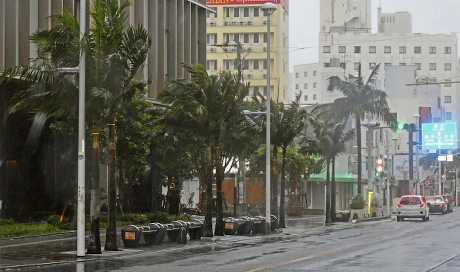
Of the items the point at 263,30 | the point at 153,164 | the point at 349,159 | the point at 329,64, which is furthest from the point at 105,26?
the point at 329,64

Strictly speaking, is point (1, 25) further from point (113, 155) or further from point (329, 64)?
point (329, 64)

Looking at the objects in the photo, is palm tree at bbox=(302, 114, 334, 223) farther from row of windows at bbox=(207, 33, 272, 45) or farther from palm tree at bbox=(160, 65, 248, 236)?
row of windows at bbox=(207, 33, 272, 45)

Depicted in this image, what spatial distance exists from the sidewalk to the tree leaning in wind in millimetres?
1536

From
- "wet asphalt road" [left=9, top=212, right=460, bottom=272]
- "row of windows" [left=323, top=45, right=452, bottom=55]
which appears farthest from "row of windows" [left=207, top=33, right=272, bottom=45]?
"wet asphalt road" [left=9, top=212, right=460, bottom=272]

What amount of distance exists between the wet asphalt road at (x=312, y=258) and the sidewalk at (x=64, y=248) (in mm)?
681

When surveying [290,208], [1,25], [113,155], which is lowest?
[290,208]

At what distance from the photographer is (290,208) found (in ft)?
194

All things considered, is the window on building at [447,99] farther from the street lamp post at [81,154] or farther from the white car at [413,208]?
the street lamp post at [81,154]

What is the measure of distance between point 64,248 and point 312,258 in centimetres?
842

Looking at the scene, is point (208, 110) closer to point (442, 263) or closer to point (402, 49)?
point (442, 263)

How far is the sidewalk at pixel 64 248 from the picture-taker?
22.2 metres

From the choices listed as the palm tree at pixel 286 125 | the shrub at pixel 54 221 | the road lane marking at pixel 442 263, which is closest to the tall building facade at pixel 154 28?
the palm tree at pixel 286 125

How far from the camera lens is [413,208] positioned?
5238 cm

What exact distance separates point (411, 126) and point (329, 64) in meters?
→ 70.3
